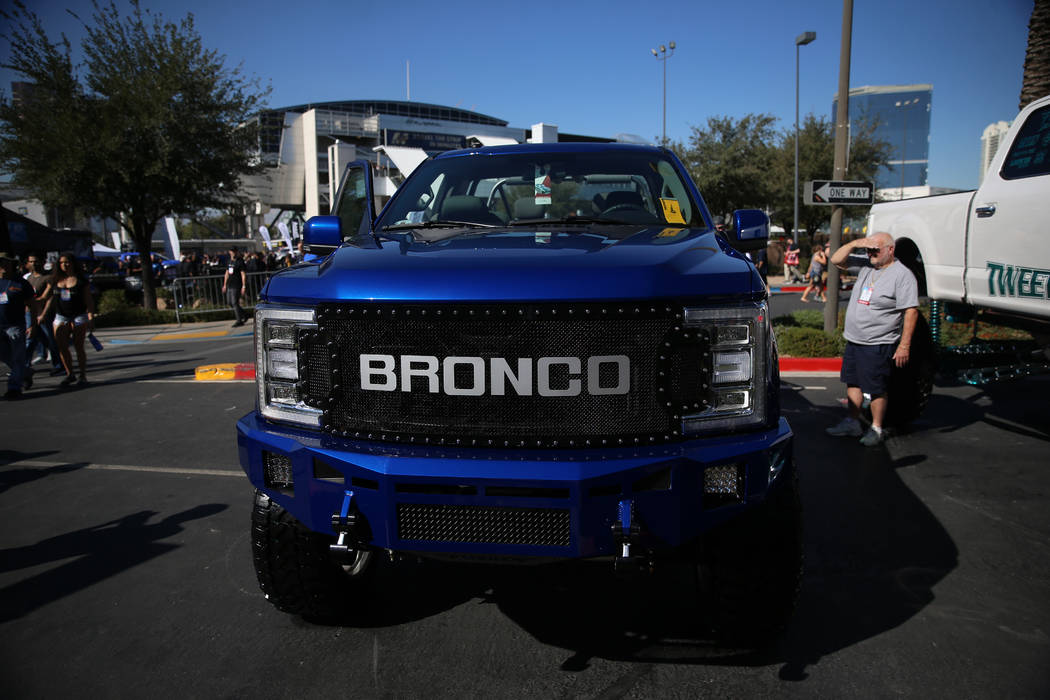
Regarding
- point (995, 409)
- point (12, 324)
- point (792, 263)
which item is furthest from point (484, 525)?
point (792, 263)

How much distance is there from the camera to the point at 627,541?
2129 millimetres

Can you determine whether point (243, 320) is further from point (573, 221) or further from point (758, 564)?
point (758, 564)

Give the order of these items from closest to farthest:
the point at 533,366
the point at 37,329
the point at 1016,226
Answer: the point at 533,366 → the point at 1016,226 → the point at 37,329

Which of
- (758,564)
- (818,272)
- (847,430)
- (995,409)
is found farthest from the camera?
(818,272)

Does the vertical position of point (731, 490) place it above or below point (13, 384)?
above

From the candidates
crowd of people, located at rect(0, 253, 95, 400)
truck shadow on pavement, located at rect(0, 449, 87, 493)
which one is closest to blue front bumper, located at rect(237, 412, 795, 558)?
truck shadow on pavement, located at rect(0, 449, 87, 493)

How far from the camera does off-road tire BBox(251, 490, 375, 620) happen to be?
8.84ft

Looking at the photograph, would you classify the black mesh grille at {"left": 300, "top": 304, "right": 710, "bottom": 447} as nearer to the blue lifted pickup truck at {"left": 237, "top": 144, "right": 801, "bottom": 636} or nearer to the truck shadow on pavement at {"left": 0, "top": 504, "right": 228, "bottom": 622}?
the blue lifted pickup truck at {"left": 237, "top": 144, "right": 801, "bottom": 636}

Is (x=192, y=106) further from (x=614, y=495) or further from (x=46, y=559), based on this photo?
(x=614, y=495)

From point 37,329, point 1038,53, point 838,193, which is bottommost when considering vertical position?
point 37,329

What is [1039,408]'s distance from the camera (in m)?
6.68

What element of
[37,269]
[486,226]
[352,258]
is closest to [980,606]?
[486,226]

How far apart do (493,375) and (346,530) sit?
27.4 inches

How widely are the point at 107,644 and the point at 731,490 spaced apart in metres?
2.55
